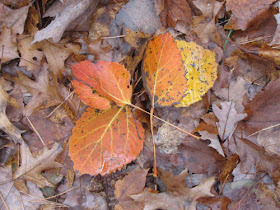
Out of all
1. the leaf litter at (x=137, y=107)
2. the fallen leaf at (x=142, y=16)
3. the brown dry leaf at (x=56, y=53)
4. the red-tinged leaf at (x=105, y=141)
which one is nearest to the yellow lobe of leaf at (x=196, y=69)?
the leaf litter at (x=137, y=107)

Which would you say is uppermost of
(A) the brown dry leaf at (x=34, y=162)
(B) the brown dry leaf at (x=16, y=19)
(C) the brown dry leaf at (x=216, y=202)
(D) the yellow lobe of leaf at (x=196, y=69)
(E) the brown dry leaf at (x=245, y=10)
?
(B) the brown dry leaf at (x=16, y=19)

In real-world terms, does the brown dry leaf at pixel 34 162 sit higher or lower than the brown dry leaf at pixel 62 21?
lower

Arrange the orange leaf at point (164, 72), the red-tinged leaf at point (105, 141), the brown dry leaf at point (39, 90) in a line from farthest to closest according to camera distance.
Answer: the brown dry leaf at point (39, 90)
the red-tinged leaf at point (105, 141)
the orange leaf at point (164, 72)

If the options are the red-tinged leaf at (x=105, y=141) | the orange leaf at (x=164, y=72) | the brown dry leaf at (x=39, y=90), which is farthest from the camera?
the brown dry leaf at (x=39, y=90)

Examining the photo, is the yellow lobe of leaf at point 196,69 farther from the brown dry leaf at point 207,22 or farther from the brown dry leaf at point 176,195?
the brown dry leaf at point 176,195

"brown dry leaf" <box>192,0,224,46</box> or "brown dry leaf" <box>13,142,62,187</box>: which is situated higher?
"brown dry leaf" <box>192,0,224,46</box>

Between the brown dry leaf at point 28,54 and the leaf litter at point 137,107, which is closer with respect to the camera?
the leaf litter at point 137,107

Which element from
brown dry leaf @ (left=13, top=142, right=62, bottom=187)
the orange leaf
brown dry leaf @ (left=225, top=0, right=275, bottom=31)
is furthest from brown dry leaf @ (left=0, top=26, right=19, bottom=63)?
brown dry leaf @ (left=225, top=0, right=275, bottom=31)

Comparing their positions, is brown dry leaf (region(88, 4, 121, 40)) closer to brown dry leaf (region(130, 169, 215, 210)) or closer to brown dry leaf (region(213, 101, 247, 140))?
brown dry leaf (region(213, 101, 247, 140))
